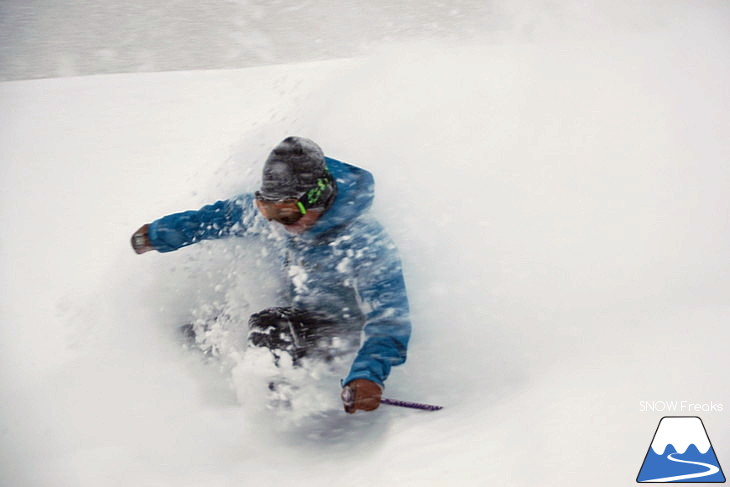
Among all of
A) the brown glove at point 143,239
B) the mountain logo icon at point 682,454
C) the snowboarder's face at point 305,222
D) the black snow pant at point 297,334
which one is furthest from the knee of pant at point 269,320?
the mountain logo icon at point 682,454

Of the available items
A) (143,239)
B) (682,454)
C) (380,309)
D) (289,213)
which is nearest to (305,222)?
(289,213)

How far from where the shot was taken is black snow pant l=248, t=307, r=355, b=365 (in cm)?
144

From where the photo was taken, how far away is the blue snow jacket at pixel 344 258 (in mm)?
1278

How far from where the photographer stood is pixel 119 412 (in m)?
1.57

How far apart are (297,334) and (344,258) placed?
233 mm

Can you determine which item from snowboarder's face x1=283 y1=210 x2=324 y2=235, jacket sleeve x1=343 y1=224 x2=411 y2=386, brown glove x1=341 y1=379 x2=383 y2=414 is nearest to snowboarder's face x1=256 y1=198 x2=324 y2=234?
snowboarder's face x1=283 y1=210 x2=324 y2=235

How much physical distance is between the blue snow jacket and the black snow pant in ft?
0.10

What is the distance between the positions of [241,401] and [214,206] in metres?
0.55

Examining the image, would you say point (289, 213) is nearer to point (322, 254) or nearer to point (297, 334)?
point (322, 254)

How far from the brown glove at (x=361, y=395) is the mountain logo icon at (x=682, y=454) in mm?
616

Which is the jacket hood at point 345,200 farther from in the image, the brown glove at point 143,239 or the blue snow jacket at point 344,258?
the brown glove at point 143,239

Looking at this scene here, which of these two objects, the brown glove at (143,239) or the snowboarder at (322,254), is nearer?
the snowboarder at (322,254)

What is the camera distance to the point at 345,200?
4.48 feet

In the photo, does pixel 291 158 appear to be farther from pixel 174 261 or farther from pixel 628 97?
pixel 628 97
